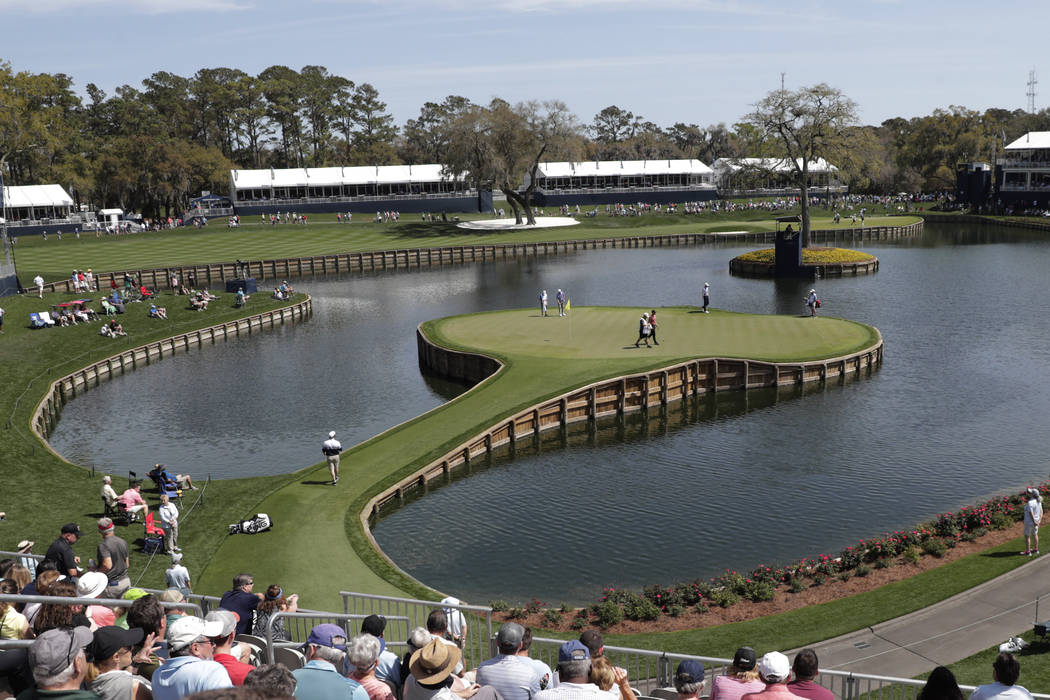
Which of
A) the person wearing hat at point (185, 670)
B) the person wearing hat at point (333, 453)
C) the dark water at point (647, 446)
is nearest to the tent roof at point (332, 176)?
the dark water at point (647, 446)

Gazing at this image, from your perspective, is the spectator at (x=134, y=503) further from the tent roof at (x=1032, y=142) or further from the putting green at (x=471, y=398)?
the tent roof at (x=1032, y=142)

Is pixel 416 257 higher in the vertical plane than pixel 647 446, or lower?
higher

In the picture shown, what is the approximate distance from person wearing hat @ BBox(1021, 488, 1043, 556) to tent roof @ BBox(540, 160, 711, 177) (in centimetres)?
13405

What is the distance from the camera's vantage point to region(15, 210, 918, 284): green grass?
94.9 meters

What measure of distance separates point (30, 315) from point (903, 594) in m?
55.5

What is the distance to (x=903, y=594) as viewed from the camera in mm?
20562

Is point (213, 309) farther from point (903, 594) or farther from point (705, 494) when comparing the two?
point (903, 594)

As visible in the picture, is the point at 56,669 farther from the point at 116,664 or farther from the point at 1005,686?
the point at 1005,686

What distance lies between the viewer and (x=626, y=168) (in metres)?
155

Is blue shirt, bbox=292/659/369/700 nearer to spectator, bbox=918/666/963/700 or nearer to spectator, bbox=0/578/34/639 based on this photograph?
spectator, bbox=0/578/34/639

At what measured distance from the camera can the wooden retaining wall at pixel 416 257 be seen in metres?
88.4

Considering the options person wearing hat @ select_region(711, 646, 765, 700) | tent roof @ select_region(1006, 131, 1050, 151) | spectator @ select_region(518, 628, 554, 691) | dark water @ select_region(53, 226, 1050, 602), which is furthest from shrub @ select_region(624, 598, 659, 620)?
tent roof @ select_region(1006, 131, 1050, 151)

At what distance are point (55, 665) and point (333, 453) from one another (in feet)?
73.7

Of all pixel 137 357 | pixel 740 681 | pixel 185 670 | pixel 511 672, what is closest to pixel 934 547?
pixel 740 681
